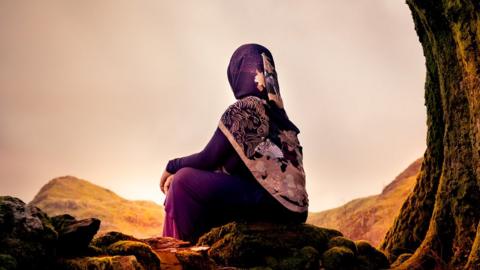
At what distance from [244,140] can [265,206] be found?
0.85 metres

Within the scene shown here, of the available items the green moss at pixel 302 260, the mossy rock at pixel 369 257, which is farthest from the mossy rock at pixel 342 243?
the green moss at pixel 302 260

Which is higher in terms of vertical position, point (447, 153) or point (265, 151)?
point (265, 151)

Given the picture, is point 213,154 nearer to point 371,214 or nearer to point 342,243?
point 342,243

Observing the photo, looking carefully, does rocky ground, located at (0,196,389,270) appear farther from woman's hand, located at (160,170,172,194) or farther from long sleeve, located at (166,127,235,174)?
woman's hand, located at (160,170,172,194)

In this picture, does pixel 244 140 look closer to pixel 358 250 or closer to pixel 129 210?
pixel 358 250

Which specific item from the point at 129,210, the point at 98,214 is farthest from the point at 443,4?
the point at 129,210

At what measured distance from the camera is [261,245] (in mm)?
5352

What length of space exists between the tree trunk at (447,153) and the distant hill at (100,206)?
63.9ft

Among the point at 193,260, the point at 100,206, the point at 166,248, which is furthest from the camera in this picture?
the point at 100,206

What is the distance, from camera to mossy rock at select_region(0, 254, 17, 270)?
2892mm

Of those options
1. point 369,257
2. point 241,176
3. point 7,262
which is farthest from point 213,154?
point 7,262

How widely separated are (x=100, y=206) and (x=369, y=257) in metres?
28.3

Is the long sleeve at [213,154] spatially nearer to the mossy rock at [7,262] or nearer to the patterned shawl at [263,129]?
the patterned shawl at [263,129]

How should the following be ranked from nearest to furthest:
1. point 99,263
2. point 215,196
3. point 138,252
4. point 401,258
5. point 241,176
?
point 99,263
point 138,252
point 215,196
point 241,176
point 401,258
